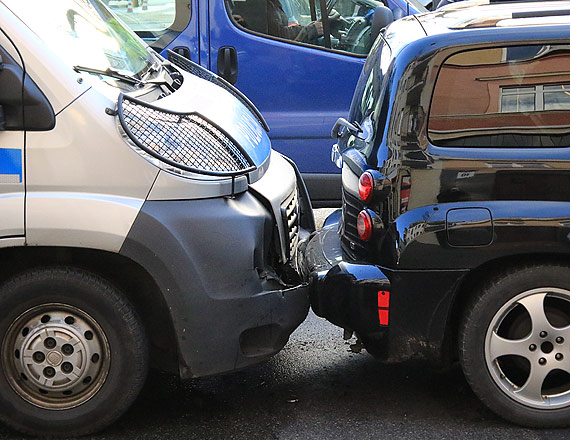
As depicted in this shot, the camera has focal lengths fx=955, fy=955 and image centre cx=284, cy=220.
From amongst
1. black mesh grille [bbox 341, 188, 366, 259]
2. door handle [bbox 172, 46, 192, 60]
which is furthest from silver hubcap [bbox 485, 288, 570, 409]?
door handle [bbox 172, 46, 192, 60]

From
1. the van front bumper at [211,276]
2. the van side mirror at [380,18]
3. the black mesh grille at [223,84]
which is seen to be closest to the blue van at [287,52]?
the van side mirror at [380,18]

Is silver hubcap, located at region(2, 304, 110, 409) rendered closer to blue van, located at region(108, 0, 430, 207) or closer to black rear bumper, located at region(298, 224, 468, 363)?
black rear bumper, located at region(298, 224, 468, 363)

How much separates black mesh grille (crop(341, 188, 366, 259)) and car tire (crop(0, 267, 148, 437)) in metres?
1.02

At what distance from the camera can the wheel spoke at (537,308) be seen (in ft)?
12.6

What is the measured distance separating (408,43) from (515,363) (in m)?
1.40

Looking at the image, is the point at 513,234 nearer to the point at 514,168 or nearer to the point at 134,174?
the point at 514,168

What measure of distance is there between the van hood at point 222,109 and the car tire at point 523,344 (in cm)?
117

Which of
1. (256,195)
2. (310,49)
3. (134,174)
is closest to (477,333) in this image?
(256,195)

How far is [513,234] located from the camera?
3770 mm

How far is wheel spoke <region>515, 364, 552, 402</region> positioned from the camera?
3.88m

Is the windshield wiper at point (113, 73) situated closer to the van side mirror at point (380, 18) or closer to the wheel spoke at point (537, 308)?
the wheel spoke at point (537, 308)

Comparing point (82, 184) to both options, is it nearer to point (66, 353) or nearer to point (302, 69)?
point (66, 353)

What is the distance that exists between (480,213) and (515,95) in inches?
19.7

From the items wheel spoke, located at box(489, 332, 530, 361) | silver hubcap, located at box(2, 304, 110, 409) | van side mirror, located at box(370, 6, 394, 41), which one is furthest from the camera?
van side mirror, located at box(370, 6, 394, 41)
